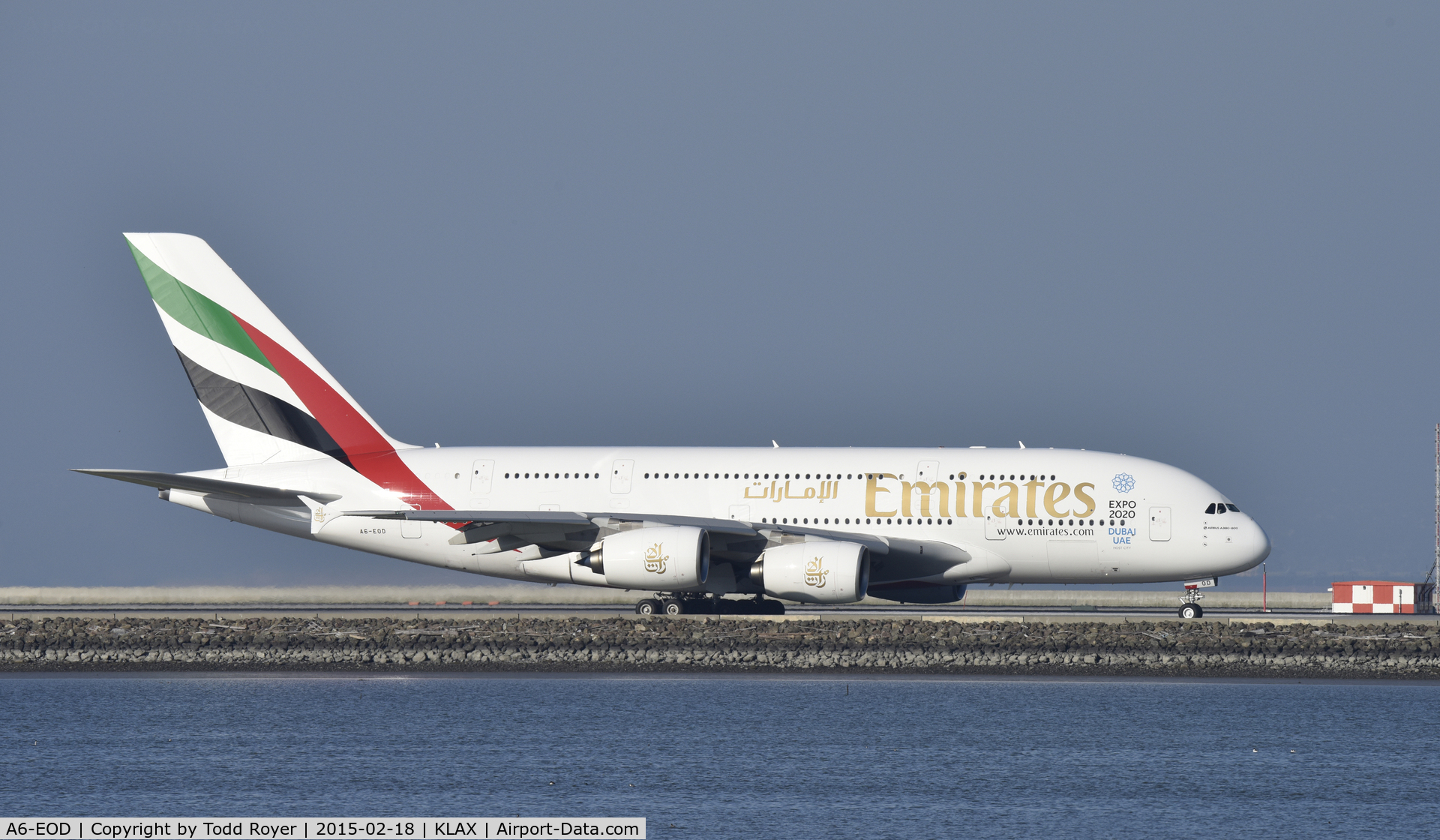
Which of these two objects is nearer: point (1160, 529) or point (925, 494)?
point (1160, 529)

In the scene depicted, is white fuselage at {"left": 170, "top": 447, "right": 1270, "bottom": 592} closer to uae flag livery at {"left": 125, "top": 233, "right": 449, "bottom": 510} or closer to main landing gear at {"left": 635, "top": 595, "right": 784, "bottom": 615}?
main landing gear at {"left": 635, "top": 595, "right": 784, "bottom": 615}

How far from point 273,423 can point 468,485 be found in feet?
18.3

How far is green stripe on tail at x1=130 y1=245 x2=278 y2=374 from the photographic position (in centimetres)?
4503

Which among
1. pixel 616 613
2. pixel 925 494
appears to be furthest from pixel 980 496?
pixel 616 613

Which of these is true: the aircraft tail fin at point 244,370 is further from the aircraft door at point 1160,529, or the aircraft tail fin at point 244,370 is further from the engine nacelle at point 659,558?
the aircraft door at point 1160,529

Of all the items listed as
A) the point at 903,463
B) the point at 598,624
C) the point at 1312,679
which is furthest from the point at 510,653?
the point at 1312,679

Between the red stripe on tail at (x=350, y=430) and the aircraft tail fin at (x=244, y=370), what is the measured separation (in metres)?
0.02

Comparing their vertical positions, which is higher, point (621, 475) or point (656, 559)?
point (621, 475)

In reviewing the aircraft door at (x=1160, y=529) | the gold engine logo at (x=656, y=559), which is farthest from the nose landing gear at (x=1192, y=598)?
the gold engine logo at (x=656, y=559)

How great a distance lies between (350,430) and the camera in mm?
44156

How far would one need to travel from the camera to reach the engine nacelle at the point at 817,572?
3838 centimetres

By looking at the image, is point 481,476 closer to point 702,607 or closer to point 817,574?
point 702,607

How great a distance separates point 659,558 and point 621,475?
3.82 m

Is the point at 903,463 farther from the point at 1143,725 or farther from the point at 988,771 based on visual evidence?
the point at 988,771
